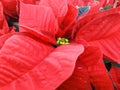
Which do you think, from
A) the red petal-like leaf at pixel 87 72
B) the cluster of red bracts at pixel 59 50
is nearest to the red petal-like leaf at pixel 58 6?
the cluster of red bracts at pixel 59 50

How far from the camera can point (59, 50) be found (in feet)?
1.42

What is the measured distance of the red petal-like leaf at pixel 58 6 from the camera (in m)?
0.51

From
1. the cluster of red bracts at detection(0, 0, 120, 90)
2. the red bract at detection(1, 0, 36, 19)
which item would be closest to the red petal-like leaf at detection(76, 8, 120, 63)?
the cluster of red bracts at detection(0, 0, 120, 90)

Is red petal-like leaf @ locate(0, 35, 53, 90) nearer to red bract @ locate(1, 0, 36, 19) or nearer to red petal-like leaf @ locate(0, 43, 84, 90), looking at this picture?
red petal-like leaf @ locate(0, 43, 84, 90)

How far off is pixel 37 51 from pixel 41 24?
3.0 inches

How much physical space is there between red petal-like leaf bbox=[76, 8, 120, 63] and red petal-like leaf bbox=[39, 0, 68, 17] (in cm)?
5

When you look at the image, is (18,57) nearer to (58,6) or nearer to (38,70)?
(38,70)

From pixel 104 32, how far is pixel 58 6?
0.35 ft

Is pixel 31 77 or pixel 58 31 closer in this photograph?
pixel 31 77

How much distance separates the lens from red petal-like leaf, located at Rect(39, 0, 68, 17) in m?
0.51

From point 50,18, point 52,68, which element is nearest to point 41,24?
point 50,18

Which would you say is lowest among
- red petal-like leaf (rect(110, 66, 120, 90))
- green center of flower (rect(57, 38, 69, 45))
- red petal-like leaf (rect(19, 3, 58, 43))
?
red petal-like leaf (rect(110, 66, 120, 90))

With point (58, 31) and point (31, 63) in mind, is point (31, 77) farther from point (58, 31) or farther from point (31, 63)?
point (58, 31)

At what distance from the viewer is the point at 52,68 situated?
38 cm
